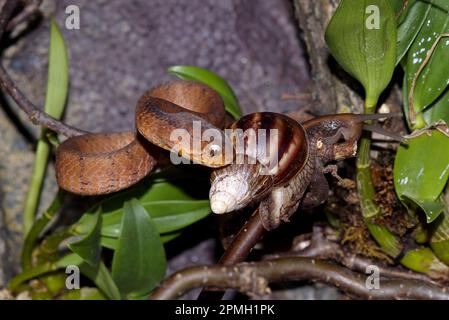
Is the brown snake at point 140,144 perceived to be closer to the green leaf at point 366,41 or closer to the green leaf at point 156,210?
the green leaf at point 156,210

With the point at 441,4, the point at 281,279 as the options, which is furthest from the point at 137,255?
the point at 441,4

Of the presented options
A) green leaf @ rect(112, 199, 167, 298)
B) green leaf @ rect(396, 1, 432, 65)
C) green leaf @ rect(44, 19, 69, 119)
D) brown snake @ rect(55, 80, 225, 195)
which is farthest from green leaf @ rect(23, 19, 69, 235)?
green leaf @ rect(396, 1, 432, 65)

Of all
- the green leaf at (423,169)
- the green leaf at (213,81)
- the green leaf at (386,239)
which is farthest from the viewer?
the green leaf at (213,81)

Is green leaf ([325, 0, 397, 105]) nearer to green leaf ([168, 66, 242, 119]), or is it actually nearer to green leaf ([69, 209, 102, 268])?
green leaf ([168, 66, 242, 119])

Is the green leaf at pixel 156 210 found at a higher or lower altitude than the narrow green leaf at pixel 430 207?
lower

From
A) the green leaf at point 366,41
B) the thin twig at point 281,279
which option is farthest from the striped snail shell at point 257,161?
the green leaf at point 366,41

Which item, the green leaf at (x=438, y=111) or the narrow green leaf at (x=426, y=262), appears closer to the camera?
the green leaf at (x=438, y=111)
